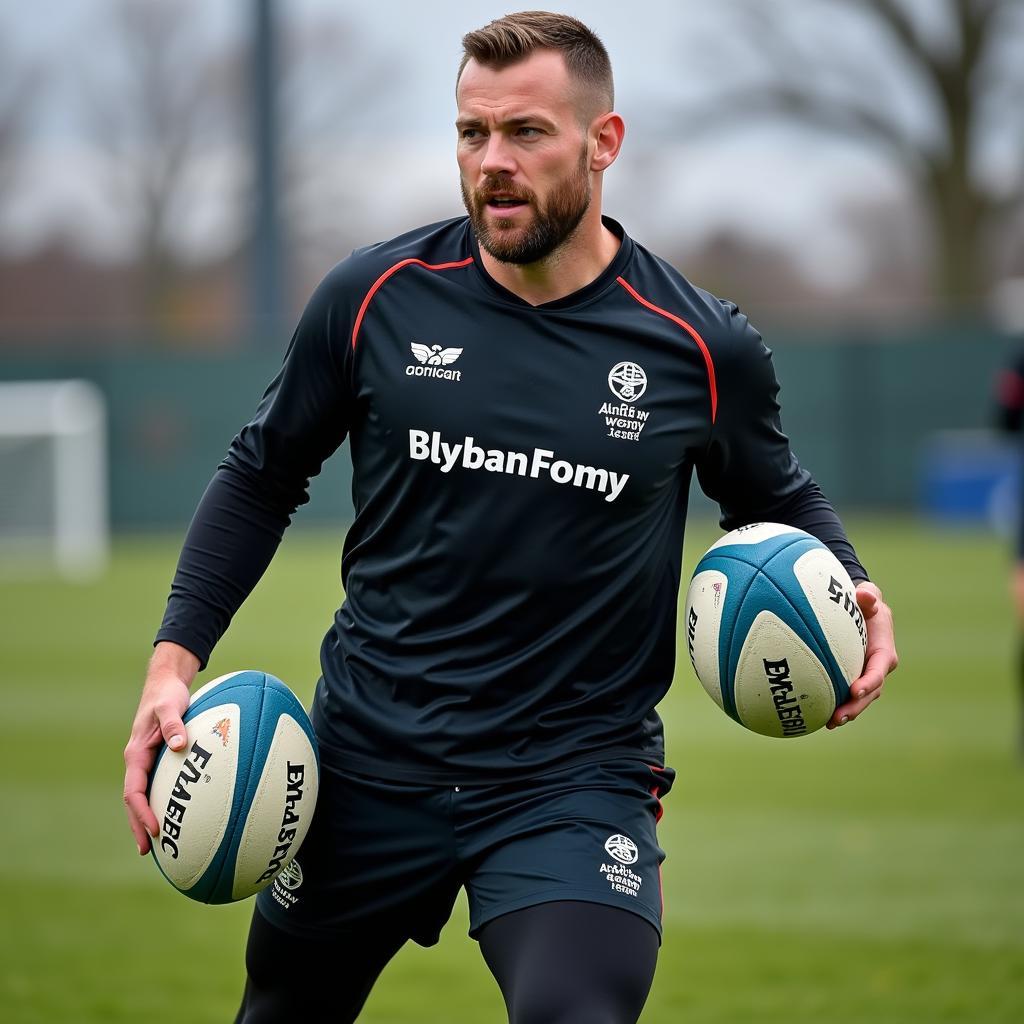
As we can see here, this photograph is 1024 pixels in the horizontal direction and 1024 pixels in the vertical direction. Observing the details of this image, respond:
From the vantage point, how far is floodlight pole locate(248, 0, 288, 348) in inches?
1280

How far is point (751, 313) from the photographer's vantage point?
39.3m

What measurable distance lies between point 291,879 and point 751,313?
118 feet

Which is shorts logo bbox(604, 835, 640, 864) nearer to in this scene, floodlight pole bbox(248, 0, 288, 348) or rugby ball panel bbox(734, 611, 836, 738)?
rugby ball panel bbox(734, 611, 836, 738)

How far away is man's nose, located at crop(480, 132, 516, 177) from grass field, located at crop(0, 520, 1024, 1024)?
10.9 ft

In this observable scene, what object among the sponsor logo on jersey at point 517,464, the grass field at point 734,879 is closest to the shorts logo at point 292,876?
the sponsor logo on jersey at point 517,464

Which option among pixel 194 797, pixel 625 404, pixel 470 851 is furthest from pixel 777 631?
pixel 194 797

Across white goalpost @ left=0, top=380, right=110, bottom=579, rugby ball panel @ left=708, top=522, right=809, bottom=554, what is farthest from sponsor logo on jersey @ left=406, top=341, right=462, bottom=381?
Result: white goalpost @ left=0, top=380, right=110, bottom=579

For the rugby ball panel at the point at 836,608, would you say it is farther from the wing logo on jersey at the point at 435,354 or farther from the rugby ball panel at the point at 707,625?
the wing logo on jersey at the point at 435,354

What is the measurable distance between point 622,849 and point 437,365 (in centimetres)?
113

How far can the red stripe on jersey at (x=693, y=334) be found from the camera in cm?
405

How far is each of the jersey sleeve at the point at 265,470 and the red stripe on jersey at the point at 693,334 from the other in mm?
633

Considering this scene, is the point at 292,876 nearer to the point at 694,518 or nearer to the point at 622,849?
the point at 622,849

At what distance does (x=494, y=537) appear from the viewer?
3949 millimetres

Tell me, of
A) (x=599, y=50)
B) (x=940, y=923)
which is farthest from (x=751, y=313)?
(x=599, y=50)
